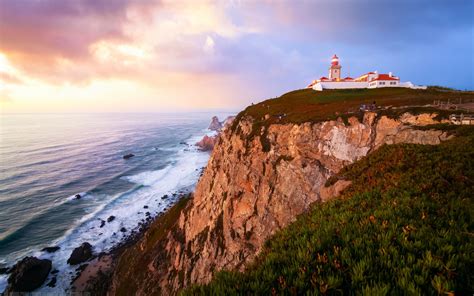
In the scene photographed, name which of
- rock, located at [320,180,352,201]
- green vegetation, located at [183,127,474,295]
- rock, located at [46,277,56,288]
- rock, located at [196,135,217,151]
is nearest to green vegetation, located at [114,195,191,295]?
rock, located at [46,277,56,288]

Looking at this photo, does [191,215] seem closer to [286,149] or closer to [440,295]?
[286,149]

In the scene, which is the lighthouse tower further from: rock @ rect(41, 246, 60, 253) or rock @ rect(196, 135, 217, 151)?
rock @ rect(41, 246, 60, 253)

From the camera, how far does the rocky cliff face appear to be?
31.7 m

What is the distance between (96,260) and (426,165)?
56.2 metres

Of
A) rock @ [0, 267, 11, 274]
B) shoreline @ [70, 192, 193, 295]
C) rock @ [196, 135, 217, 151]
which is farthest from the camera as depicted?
rock @ [196, 135, 217, 151]

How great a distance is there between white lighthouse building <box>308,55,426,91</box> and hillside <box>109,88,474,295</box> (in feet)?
91.9

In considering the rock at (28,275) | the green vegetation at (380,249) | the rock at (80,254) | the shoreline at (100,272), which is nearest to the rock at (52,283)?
the rock at (28,275)

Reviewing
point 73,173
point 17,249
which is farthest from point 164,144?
point 17,249

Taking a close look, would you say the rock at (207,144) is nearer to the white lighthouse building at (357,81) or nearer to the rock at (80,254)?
the white lighthouse building at (357,81)

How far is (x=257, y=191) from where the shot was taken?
123 feet

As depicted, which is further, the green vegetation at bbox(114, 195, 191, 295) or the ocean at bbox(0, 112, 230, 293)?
the ocean at bbox(0, 112, 230, 293)

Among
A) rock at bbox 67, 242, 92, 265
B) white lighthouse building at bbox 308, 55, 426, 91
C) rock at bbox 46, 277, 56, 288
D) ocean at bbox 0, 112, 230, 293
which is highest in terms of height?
white lighthouse building at bbox 308, 55, 426, 91

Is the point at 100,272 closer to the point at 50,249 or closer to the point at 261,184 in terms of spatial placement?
the point at 50,249

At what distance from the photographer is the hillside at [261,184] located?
31.0m
